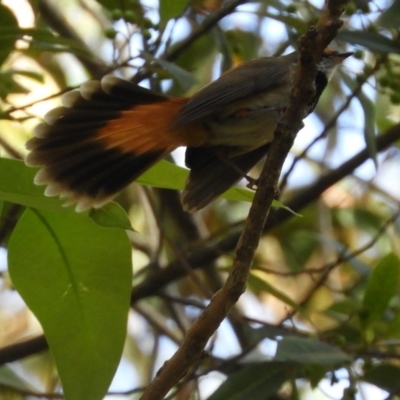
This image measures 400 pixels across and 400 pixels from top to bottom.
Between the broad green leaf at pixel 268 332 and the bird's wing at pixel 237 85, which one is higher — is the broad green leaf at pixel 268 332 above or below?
below

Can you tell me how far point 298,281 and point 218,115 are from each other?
207cm

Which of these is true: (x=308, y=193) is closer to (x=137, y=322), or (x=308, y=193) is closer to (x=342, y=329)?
(x=342, y=329)

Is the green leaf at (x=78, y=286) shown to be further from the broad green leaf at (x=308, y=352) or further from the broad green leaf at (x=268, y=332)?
the broad green leaf at (x=268, y=332)

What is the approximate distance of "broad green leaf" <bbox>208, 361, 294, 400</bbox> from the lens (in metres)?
2.47

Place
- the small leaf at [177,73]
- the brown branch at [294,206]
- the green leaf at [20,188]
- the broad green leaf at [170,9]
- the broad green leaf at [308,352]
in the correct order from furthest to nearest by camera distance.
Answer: the brown branch at [294,206]
the broad green leaf at [170,9]
the small leaf at [177,73]
the broad green leaf at [308,352]
the green leaf at [20,188]

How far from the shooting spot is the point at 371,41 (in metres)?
2.51

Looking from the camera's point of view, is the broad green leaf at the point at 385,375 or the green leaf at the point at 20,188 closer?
the green leaf at the point at 20,188

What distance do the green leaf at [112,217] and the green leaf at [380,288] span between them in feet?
3.65

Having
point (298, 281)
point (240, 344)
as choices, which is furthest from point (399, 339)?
point (298, 281)

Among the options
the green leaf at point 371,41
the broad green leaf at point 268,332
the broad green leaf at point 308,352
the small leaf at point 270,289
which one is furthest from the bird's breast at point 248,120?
the broad green leaf at point 308,352

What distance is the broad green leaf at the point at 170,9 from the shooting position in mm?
2533

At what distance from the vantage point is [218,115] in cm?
266

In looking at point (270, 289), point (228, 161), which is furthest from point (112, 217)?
point (270, 289)

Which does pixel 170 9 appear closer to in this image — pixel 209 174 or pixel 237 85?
pixel 237 85
